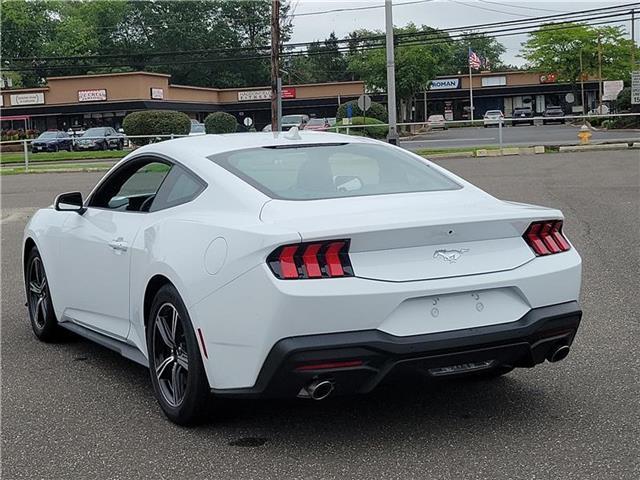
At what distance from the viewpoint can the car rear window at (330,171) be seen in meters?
4.45

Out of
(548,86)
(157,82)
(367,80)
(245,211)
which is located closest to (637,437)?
(245,211)

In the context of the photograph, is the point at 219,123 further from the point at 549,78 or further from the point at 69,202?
the point at 549,78

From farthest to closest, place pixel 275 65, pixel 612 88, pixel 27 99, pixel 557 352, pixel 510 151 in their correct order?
pixel 27 99, pixel 612 88, pixel 275 65, pixel 510 151, pixel 557 352

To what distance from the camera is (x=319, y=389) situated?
148 inches

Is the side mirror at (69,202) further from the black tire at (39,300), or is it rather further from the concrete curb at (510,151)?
the concrete curb at (510,151)

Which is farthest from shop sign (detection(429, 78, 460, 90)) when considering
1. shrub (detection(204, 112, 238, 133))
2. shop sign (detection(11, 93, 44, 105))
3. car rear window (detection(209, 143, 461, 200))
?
car rear window (detection(209, 143, 461, 200))

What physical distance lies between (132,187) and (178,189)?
93cm

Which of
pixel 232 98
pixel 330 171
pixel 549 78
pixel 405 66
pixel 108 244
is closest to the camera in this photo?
pixel 330 171

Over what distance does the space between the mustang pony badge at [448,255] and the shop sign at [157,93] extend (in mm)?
58769

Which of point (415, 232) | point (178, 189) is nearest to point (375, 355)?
point (415, 232)

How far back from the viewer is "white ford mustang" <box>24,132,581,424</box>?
12.2ft

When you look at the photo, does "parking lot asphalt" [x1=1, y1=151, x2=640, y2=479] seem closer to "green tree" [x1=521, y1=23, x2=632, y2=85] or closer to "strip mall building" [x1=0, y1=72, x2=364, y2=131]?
"strip mall building" [x1=0, y1=72, x2=364, y2=131]

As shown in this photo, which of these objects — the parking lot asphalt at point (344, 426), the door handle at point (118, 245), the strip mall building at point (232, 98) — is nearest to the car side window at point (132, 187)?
the door handle at point (118, 245)

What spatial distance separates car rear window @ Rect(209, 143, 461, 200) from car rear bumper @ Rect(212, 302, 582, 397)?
0.89 metres
